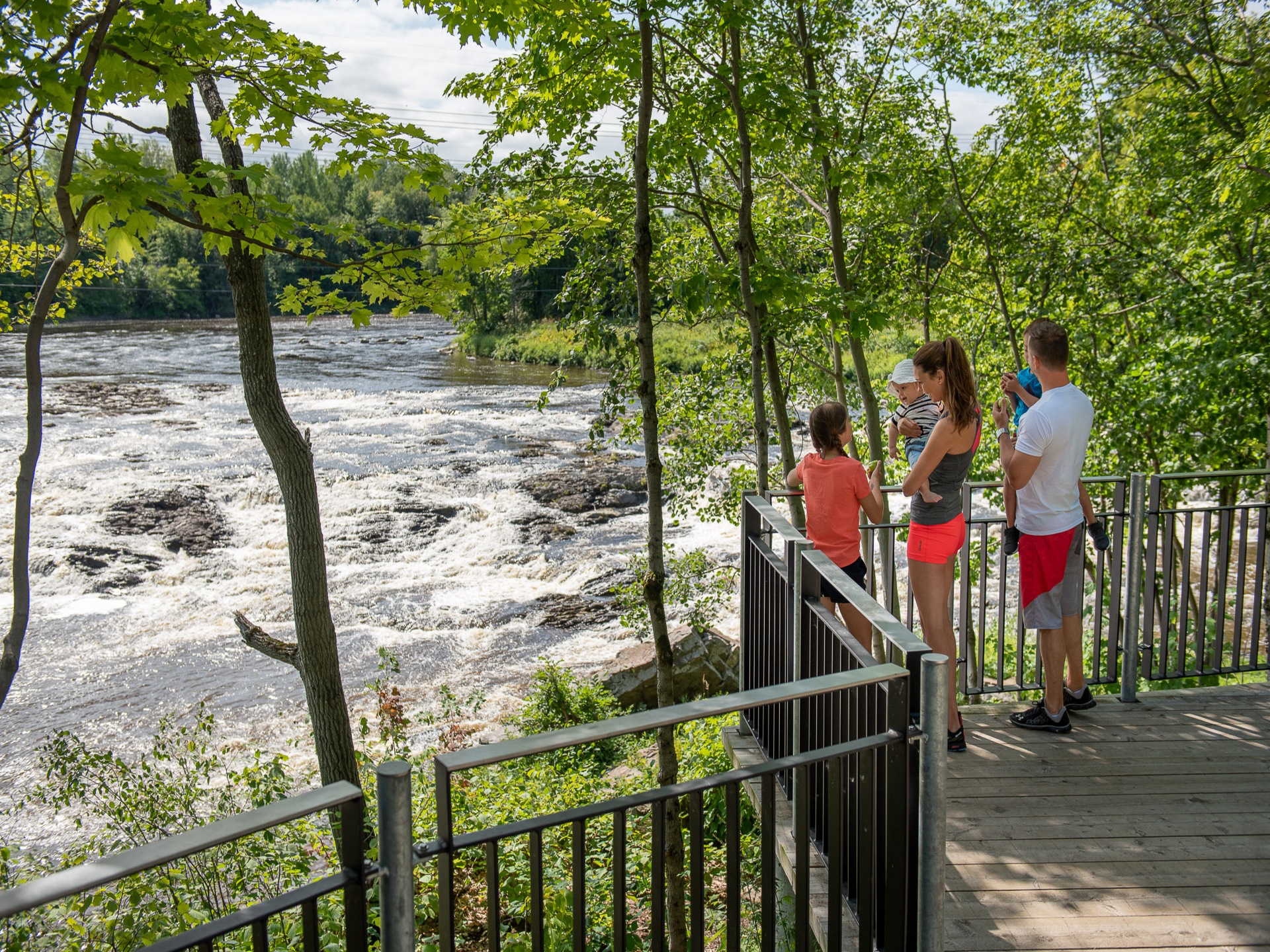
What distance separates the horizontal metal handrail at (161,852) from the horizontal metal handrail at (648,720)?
246 mm

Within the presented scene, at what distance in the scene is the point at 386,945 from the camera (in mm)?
2035

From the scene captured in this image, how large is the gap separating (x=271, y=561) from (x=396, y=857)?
15.2 meters

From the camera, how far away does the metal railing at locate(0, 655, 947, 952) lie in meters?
1.82

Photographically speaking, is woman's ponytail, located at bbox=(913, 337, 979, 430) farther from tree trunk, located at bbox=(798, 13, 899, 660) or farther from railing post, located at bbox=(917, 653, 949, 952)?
tree trunk, located at bbox=(798, 13, 899, 660)

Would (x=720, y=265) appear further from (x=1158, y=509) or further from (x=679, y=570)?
(x=679, y=570)

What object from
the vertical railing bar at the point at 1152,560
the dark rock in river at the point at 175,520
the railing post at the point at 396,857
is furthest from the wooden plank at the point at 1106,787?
the dark rock in river at the point at 175,520

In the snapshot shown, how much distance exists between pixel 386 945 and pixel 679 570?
922 cm

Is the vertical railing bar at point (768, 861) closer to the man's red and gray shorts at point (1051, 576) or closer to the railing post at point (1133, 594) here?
the man's red and gray shorts at point (1051, 576)

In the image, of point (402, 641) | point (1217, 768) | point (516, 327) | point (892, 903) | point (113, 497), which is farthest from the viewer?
point (516, 327)

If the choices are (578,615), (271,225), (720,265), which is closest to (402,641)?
(578,615)

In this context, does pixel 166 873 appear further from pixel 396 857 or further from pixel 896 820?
pixel 896 820

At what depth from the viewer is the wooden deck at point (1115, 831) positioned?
3.24 m

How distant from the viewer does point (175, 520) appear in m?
17.6

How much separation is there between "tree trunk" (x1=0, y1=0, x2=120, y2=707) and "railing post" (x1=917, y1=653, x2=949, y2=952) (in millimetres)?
2898
